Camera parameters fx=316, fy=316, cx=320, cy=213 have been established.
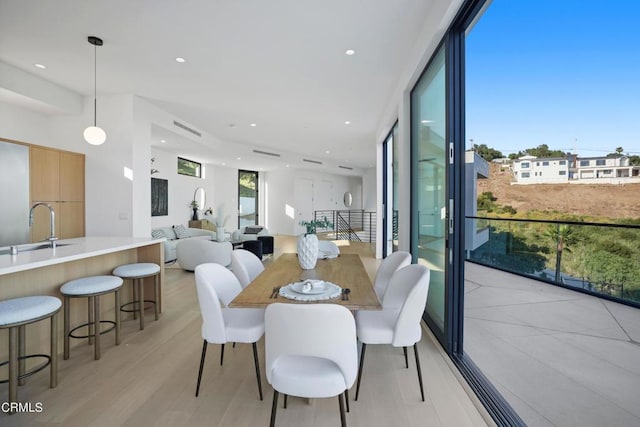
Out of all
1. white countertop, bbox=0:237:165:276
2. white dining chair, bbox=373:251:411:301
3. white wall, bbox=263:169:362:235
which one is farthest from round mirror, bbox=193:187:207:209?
white dining chair, bbox=373:251:411:301

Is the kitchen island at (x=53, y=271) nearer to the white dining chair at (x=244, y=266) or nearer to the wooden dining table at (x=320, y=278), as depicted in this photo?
the white dining chair at (x=244, y=266)

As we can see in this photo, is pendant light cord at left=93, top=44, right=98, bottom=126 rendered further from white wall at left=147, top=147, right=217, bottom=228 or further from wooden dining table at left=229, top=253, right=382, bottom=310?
wooden dining table at left=229, top=253, right=382, bottom=310

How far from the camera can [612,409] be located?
1.92 metres

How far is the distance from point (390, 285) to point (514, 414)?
3.47 ft

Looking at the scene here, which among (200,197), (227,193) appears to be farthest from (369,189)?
(200,197)

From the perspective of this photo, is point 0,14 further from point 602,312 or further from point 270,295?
point 602,312

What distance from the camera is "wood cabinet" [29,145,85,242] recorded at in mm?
4152

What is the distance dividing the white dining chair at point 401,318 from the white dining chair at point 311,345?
561 mm

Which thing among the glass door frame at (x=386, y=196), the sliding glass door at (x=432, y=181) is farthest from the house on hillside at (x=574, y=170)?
the glass door frame at (x=386, y=196)

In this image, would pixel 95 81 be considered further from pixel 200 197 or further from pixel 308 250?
pixel 200 197

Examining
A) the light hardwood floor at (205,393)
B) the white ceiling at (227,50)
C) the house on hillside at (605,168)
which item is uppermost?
the white ceiling at (227,50)

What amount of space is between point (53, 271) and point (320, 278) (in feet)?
7.43

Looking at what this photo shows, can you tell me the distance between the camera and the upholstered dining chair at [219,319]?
194 cm

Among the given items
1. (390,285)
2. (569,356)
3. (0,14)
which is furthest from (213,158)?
(569,356)
